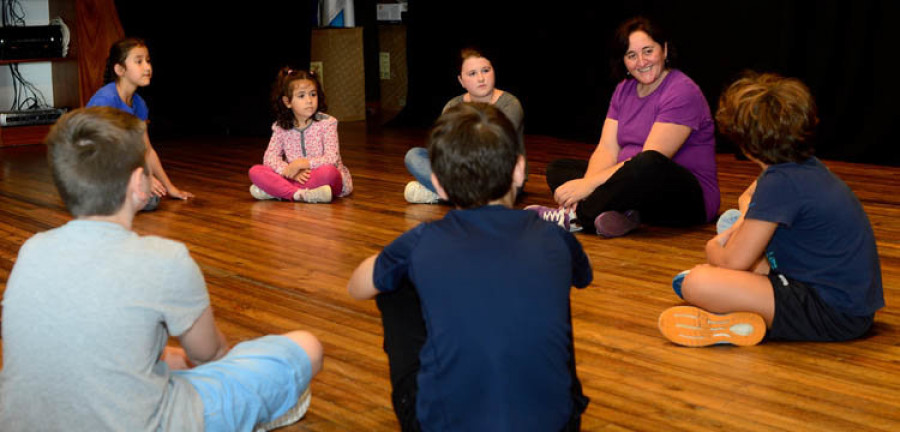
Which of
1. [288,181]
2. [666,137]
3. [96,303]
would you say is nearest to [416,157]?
[288,181]

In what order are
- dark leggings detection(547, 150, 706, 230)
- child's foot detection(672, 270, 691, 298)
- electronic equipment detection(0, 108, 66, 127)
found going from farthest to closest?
electronic equipment detection(0, 108, 66, 127) < dark leggings detection(547, 150, 706, 230) < child's foot detection(672, 270, 691, 298)

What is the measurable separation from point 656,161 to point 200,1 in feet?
15.0

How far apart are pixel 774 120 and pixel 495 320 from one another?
106 cm

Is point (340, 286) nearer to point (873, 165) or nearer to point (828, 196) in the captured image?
point (828, 196)

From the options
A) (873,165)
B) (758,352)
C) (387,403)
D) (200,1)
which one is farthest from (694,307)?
(200,1)

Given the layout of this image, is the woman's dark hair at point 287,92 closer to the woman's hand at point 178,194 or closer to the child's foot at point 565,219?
the woman's hand at point 178,194

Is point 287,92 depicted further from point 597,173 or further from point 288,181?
point 597,173

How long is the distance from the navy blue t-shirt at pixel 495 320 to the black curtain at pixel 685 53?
7.43 ft

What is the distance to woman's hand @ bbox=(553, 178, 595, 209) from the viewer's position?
3.54 m

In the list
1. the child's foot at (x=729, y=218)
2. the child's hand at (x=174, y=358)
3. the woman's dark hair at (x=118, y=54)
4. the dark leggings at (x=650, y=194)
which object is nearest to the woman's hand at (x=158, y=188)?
the woman's dark hair at (x=118, y=54)

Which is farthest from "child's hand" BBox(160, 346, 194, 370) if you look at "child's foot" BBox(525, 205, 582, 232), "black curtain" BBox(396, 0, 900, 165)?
"black curtain" BBox(396, 0, 900, 165)

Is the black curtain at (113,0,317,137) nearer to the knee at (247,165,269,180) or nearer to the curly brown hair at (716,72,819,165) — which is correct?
the knee at (247,165,269,180)

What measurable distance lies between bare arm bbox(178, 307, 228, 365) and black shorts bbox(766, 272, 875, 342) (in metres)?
1.33

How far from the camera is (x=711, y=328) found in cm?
236
